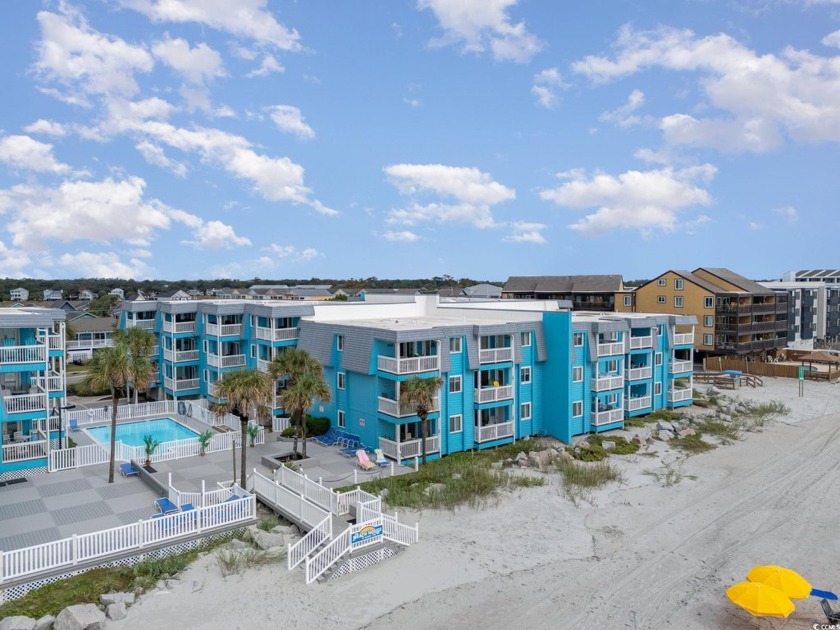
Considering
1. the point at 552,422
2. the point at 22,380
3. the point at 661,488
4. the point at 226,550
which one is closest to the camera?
the point at 226,550

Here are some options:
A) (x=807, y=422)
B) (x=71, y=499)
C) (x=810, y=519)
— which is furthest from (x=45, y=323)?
(x=807, y=422)

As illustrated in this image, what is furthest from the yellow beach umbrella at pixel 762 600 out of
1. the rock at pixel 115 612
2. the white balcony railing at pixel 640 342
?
the white balcony railing at pixel 640 342

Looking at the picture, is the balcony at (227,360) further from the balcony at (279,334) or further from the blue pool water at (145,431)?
the blue pool water at (145,431)

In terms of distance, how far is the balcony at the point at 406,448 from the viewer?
27797mm

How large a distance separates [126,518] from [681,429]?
94.5 feet

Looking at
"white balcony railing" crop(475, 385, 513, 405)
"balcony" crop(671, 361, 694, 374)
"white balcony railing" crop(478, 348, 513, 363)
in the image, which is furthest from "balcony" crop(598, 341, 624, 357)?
"balcony" crop(671, 361, 694, 374)

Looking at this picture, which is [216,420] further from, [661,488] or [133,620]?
[661,488]

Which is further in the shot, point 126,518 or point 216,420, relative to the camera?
point 216,420

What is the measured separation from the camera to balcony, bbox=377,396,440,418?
2786cm

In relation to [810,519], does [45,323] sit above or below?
above

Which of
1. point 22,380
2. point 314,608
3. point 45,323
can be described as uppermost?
point 45,323

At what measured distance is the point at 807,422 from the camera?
125 ft

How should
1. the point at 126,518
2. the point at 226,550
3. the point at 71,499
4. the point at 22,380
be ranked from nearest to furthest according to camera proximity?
the point at 226,550 < the point at 126,518 < the point at 71,499 < the point at 22,380

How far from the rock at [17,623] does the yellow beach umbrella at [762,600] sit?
56.6 ft
